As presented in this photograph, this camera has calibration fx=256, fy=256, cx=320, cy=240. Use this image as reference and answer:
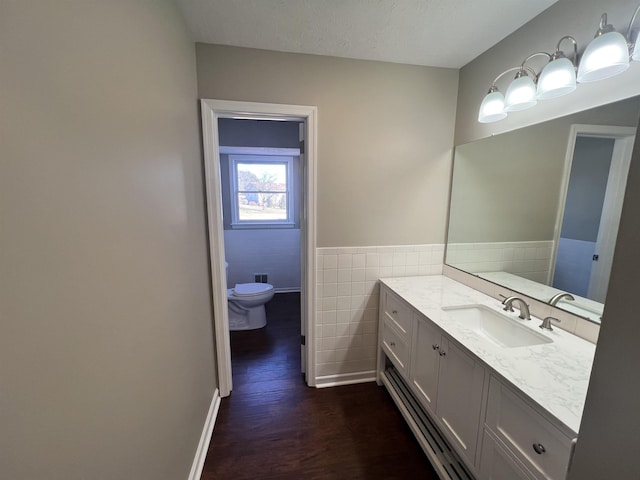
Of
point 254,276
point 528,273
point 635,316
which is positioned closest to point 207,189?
point 635,316

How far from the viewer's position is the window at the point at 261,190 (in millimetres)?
3658

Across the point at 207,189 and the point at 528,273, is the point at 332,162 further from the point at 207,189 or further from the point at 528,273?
the point at 528,273

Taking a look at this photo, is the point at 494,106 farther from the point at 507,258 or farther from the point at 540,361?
the point at 540,361

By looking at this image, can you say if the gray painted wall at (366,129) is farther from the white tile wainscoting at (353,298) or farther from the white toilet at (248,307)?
the white toilet at (248,307)

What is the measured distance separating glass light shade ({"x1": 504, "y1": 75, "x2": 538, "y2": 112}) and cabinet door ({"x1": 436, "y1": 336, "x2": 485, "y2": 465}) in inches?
50.5

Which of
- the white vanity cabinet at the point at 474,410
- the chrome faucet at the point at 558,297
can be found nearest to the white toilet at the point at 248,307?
the white vanity cabinet at the point at 474,410

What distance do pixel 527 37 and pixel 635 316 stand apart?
168cm

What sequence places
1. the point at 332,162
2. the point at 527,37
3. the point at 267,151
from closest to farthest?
the point at 527,37 < the point at 332,162 < the point at 267,151

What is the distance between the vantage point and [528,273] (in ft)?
4.82

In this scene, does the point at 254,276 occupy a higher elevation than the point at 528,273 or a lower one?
lower

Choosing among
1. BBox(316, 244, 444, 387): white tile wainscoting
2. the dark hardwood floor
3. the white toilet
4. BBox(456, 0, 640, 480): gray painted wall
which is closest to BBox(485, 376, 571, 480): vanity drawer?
BBox(456, 0, 640, 480): gray painted wall

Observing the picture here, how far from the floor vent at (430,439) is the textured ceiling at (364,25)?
2.27 metres

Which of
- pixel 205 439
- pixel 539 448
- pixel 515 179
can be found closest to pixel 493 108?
pixel 515 179

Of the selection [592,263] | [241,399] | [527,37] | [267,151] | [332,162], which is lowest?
[241,399]
